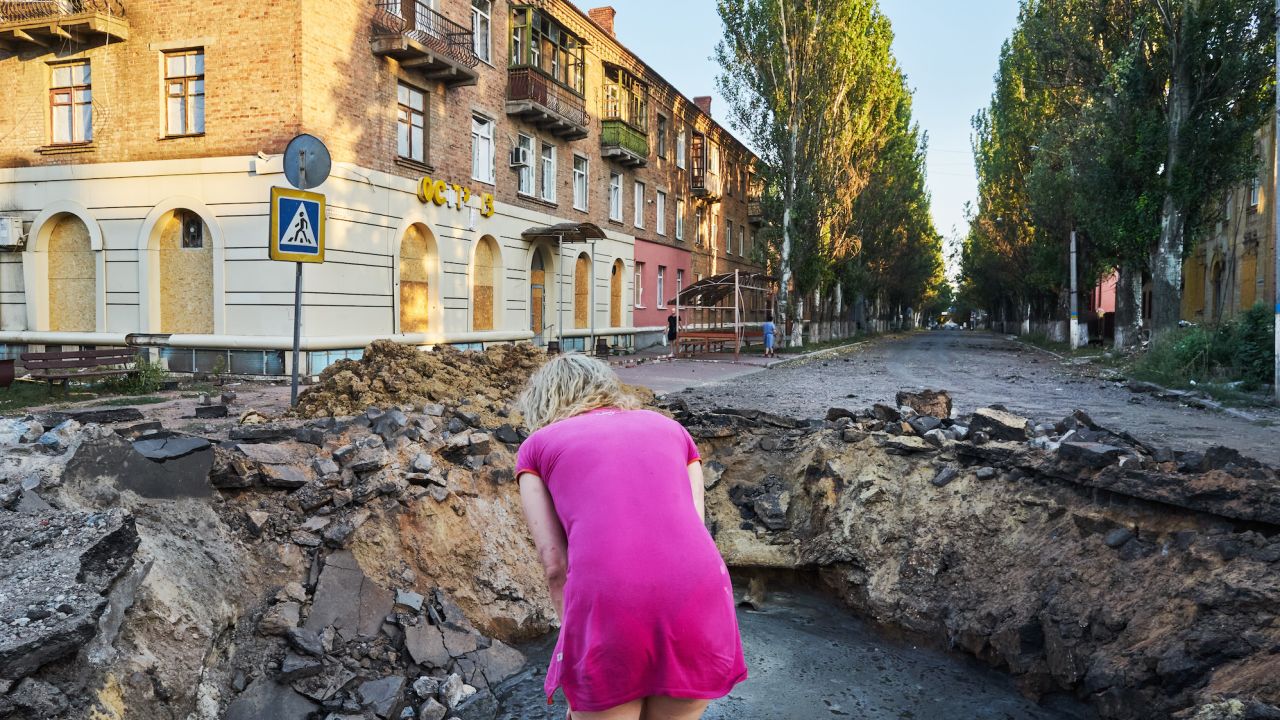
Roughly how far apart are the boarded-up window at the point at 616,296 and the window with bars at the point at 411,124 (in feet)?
36.6

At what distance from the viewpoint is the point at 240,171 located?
14828mm

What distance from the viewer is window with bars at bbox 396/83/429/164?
17219mm

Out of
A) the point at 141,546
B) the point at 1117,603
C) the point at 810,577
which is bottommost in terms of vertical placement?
the point at 810,577

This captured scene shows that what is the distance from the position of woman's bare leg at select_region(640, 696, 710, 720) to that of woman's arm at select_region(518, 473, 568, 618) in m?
0.35

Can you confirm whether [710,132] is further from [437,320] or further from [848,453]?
[848,453]

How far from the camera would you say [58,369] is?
11.1 metres

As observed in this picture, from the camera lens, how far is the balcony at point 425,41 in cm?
1619

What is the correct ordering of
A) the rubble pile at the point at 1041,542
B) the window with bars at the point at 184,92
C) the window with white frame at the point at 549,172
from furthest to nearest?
the window with white frame at the point at 549,172, the window with bars at the point at 184,92, the rubble pile at the point at 1041,542

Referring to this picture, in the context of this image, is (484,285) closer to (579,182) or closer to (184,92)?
(579,182)

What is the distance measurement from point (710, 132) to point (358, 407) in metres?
34.2

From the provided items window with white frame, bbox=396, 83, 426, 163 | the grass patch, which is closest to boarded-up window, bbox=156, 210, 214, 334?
window with white frame, bbox=396, 83, 426, 163

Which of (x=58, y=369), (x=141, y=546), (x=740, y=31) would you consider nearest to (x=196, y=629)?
(x=141, y=546)

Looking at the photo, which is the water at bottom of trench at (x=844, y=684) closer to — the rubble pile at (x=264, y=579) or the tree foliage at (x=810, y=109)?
the rubble pile at (x=264, y=579)

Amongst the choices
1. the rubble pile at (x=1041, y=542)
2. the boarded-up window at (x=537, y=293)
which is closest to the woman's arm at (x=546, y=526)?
the rubble pile at (x=1041, y=542)
